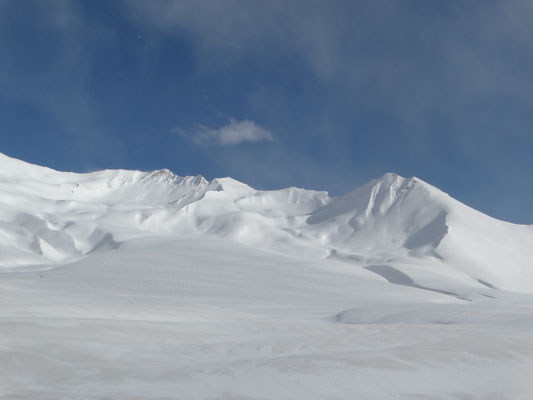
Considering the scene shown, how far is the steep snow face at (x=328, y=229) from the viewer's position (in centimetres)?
7306

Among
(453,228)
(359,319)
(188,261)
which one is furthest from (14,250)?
(453,228)

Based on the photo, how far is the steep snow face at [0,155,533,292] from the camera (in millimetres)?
73062

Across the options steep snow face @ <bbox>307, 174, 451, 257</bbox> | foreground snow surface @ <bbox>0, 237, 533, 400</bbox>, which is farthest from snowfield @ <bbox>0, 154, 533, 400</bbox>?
steep snow face @ <bbox>307, 174, 451, 257</bbox>

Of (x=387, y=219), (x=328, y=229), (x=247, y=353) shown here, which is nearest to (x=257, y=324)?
(x=247, y=353)

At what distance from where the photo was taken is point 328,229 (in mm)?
116312

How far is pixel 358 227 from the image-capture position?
11344cm

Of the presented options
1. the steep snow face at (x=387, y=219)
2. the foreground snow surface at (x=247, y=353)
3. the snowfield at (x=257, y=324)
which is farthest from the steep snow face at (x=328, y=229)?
the foreground snow surface at (x=247, y=353)

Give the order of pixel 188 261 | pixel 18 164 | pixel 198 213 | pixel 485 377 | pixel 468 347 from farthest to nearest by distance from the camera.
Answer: pixel 18 164, pixel 198 213, pixel 188 261, pixel 468 347, pixel 485 377

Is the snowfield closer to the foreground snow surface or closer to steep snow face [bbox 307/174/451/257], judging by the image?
the foreground snow surface

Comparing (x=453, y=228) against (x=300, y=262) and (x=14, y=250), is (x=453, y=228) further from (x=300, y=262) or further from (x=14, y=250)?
(x=14, y=250)

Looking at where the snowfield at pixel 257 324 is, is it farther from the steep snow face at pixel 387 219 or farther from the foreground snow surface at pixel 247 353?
the steep snow face at pixel 387 219

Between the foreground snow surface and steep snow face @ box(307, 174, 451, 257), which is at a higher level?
steep snow face @ box(307, 174, 451, 257)

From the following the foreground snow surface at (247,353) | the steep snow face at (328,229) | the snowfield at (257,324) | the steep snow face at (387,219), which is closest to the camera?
the foreground snow surface at (247,353)

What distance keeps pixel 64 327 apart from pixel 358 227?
104 metres
